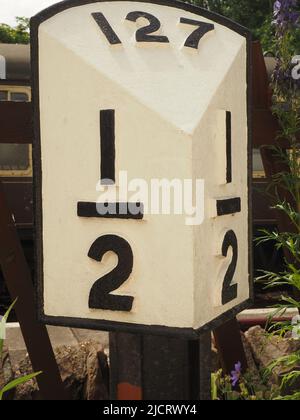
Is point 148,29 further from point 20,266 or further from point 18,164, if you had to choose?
point 18,164

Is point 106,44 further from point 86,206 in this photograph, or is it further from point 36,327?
point 36,327

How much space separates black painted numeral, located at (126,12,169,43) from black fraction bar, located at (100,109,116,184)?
0.14 meters

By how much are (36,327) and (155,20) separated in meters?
0.82

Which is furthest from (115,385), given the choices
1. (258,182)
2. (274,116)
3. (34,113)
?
(258,182)

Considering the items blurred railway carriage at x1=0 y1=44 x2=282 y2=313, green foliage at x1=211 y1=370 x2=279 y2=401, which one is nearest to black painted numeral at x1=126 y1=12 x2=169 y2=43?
green foliage at x1=211 y1=370 x2=279 y2=401

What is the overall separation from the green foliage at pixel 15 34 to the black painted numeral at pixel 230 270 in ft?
56.4

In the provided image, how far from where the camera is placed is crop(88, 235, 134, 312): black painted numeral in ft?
3.18

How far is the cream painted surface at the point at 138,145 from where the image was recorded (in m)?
0.93

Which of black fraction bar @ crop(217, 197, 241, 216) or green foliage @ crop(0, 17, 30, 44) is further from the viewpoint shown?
green foliage @ crop(0, 17, 30, 44)

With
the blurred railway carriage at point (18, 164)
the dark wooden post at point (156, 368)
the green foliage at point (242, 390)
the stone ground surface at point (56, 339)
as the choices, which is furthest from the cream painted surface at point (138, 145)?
the blurred railway carriage at point (18, 164)

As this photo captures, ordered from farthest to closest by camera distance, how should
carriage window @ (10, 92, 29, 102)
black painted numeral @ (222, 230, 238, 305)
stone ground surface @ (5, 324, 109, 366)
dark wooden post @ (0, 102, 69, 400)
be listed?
carriage window @ (10, 92, 29, 102)
stone ground surface @ (5, 324, 109, 366)
dark wooden post @ (0, 102, 69, 400)
black painted numeral @ (222, 230, 238, 305)

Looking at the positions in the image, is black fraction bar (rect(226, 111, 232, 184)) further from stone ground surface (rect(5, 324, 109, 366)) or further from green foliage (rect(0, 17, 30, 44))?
green foliage (rect(0, 17, 30, 44))

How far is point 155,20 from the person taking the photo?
3.36ft

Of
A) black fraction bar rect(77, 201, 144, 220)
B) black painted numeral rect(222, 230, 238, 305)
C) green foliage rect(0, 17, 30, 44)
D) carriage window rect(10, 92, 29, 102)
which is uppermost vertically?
green foliage rect(0, 17, 30, 44)
